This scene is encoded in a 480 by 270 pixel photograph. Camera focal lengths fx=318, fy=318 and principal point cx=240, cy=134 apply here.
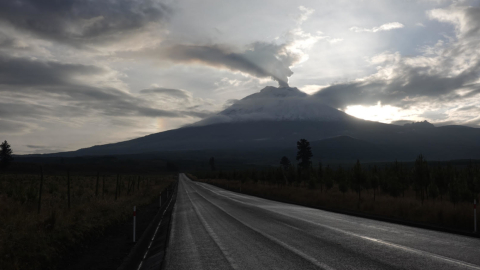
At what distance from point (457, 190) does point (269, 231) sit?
72.7ft

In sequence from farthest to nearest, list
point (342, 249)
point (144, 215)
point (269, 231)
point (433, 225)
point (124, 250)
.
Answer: point (144, 215) < point (433, 225) < point (269, 231) < point (124, 250) < point (342, 249)

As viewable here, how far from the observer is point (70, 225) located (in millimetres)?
11617

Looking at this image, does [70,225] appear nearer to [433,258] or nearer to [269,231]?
[269,231]

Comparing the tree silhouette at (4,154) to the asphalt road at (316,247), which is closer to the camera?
the asphalt road at (316,247)

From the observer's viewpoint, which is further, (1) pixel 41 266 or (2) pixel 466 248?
(2) pixel 466 248

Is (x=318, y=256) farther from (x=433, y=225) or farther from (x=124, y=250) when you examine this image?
(x=433, y=225)

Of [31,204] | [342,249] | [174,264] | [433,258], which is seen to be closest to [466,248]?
[433,258]

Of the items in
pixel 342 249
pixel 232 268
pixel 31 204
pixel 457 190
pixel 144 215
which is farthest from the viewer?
pixel 457 190

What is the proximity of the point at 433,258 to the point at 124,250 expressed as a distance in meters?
9.05

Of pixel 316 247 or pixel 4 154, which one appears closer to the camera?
pixel 316 247

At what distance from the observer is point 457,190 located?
26625 mm

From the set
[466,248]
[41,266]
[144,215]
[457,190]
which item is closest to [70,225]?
[41,266]

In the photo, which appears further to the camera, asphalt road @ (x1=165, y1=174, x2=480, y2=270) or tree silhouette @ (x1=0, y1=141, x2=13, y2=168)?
tree silhouette @ (x1=0, y1=141, x2=13, y2=168)

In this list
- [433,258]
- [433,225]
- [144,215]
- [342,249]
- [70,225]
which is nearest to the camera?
[433,258]
